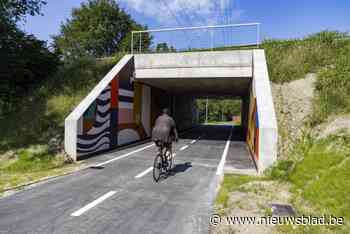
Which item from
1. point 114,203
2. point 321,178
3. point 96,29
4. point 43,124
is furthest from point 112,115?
point 96,29

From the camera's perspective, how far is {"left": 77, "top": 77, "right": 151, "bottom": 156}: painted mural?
402 inches

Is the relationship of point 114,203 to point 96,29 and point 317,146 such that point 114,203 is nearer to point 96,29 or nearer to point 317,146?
point 317,146

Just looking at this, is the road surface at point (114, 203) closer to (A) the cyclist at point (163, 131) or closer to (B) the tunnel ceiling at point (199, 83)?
(A) the cyclist at point (163, 131)

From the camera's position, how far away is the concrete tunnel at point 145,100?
9211 mm

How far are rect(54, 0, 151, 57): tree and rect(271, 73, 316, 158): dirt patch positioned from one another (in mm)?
28336

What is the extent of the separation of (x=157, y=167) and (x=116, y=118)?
5936mm

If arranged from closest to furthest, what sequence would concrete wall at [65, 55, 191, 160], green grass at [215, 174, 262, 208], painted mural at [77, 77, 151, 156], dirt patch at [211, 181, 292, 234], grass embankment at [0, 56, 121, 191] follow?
dirt patch at [211, 181, 292, 234]
green grass at [215, 174, 262, 208]
grass embankment at [0, 56, 121, 191]
concrete wall at [65, 55, 191, 160]
painted mural at [77, 77, 151, 156]

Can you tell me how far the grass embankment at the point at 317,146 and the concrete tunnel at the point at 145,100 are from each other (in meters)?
1.00

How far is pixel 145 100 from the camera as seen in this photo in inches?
657

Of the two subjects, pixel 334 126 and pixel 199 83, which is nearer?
pixel 334 126

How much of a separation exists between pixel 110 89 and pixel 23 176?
5.61m

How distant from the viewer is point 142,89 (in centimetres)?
1611

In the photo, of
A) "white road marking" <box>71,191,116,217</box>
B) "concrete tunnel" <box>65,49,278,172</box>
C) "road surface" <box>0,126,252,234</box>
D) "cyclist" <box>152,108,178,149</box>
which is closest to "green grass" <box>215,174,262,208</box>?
"road surface" <box>0,126,252,234</box>

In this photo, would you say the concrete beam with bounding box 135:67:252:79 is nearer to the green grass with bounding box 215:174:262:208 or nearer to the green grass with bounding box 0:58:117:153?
the green grass with bounding box 0:58:117:153
